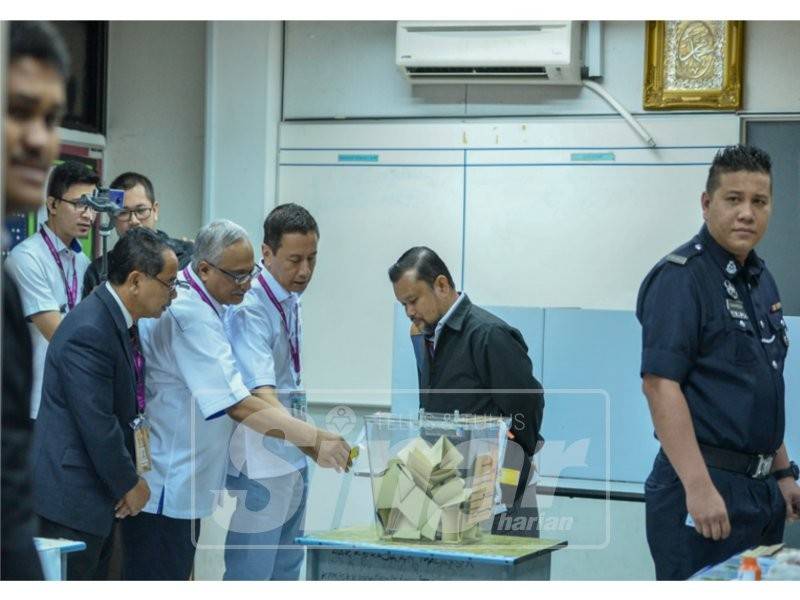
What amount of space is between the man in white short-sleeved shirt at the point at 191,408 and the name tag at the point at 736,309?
1.10m

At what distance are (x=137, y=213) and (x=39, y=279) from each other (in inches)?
25.1

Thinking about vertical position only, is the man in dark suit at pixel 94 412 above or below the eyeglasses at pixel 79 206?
below

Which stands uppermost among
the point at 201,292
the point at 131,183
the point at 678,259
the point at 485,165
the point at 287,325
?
the point at 485,165

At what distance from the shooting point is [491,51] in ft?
16.3

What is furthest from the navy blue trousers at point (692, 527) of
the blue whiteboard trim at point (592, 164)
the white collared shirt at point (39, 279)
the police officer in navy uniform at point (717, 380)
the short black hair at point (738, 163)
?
the blue whiteboard trim at point (592, 164)

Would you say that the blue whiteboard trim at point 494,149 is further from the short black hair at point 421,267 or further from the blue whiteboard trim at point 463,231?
the short black hair at point 421,267

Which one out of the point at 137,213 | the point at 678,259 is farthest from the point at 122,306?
the point at 678,259

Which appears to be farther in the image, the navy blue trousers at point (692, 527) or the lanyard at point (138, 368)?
the lanyard at point (138, 368)

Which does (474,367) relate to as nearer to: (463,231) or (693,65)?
(463,231)

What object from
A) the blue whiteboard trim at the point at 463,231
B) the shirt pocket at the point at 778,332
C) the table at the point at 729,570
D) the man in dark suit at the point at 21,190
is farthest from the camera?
the blue whiteboard trim at the point at 463,231

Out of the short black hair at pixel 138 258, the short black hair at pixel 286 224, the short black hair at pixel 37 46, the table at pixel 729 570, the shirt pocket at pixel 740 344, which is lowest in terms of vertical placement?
the table at pixel 729 570

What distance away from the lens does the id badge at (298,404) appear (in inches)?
148

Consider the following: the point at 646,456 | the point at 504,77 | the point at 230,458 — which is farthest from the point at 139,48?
the point at 646,456
